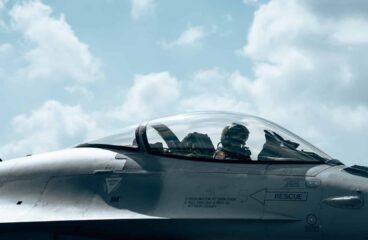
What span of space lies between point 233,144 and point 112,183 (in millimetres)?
1707

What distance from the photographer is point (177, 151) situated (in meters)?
8.96

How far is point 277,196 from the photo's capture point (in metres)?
7.73

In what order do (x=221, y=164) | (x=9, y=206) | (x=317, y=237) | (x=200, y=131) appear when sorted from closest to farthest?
(x=317, y=237) < (x=221, y=164) < (x=200, y=131) < (x=9, y=206)

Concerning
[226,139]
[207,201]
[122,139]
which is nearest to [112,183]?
[122,139]

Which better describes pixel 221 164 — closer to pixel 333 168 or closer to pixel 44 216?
pixel 333 168

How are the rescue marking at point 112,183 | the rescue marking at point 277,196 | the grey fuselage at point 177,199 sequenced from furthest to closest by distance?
the rescue marking at point 112,183
the rescue marking at point 277,196
the grey fuselage at point 177,199

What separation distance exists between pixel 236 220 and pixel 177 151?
5.13ft

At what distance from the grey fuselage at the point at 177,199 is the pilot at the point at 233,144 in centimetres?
17

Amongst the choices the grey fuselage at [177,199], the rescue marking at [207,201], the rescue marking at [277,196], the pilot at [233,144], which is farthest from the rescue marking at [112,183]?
the rescue marking at [277,196]

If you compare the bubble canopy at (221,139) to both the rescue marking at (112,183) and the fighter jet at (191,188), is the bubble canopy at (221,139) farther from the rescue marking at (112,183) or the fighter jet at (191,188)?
the rescue marking at (112,183)

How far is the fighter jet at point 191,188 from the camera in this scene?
7.52 meters

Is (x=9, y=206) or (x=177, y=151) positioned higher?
(x=177, y=151)

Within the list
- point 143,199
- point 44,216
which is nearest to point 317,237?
point 143,199

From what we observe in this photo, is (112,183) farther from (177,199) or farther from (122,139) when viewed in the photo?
(177,199)
